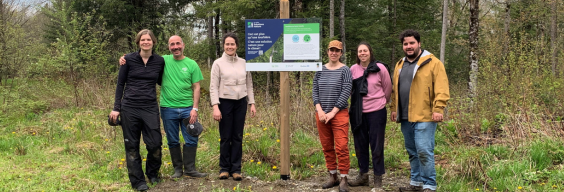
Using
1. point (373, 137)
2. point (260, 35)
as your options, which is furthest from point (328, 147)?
point (260, 35)

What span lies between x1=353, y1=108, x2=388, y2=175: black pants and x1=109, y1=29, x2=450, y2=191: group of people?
1cm

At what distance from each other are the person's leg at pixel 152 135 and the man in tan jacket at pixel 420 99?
8.94 feet

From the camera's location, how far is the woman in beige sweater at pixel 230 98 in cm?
448

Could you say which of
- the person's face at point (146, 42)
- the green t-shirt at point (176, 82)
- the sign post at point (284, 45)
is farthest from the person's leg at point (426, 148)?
the person's face at point (146, 42)

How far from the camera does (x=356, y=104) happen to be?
4230 millimetres

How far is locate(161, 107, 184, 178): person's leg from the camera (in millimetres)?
4594

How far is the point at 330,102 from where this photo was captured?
4.18 meters

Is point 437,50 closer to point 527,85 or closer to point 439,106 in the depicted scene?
point 527,85

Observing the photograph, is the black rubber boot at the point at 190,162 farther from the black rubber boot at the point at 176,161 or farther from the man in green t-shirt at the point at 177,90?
the man in green t-shirt at the point at 177,90

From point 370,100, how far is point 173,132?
2.38m

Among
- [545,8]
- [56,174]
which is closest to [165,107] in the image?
[56,174]

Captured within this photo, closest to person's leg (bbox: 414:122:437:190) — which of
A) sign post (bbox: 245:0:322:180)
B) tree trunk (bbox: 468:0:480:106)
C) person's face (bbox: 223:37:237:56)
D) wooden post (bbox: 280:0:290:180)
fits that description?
sign post (bbox: 245:0:322:180)

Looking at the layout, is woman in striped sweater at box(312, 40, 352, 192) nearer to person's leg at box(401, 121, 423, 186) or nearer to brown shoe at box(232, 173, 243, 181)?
person's leg at box(401, 121, 423, 186)

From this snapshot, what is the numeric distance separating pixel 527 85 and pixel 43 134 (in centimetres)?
930
